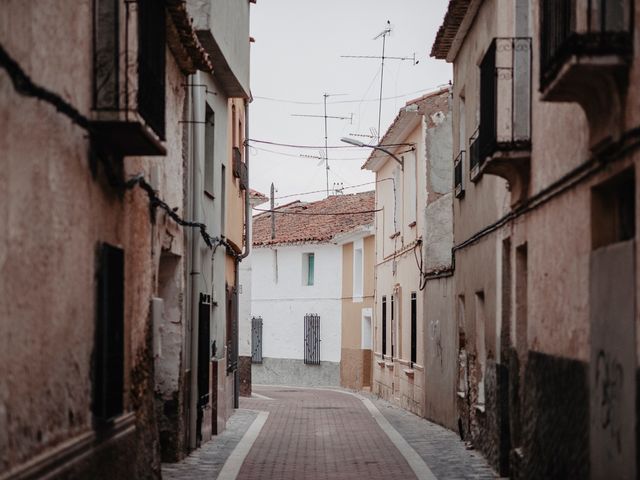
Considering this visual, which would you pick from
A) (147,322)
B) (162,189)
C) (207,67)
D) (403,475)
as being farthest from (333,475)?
(207,67)

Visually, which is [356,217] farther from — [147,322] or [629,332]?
[629,332]

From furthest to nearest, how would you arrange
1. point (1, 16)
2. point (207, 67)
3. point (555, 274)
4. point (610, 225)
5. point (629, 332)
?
1. point (207, 67)
2. point (555, 274)
3. point (610, 225)
4. point (629, 332)
5. point (1, 16)

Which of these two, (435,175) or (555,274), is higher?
(435,175)

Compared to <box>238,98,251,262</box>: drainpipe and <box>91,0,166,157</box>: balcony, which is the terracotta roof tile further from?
<box>91,0,166,157</box>: balcony

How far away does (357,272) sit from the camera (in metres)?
41.4

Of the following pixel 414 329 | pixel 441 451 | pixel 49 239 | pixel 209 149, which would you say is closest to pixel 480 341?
pixel 441 451

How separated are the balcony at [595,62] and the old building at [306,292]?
3142cm

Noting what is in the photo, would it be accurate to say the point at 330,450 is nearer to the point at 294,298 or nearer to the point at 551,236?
the point at 551,236

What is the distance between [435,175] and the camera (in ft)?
79.8

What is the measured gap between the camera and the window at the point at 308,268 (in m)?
45.4

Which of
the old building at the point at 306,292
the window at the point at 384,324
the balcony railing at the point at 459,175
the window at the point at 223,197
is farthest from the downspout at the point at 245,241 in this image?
the old building at the point at 306,292

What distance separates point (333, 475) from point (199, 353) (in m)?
3.83

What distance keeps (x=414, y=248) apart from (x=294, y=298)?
20.4 m

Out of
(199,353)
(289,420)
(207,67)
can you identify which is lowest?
(289,420)
